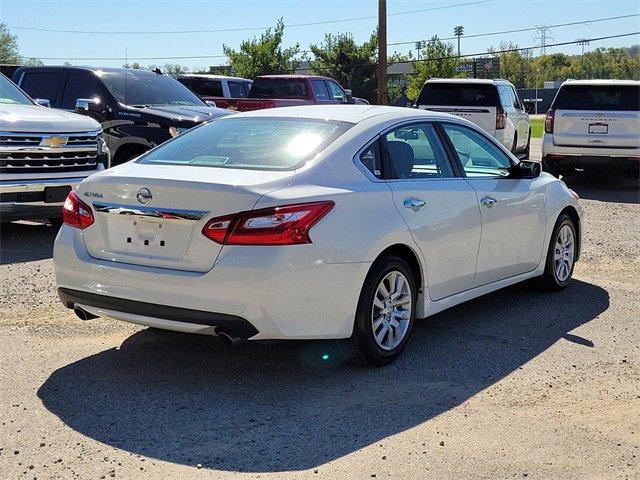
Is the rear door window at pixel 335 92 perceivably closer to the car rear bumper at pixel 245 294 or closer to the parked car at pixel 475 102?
the parked car at pixel 475 102

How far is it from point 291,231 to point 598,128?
1210 centimetres

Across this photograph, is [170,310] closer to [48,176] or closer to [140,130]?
[48,176]

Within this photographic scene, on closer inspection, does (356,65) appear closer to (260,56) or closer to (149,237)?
(260,56)

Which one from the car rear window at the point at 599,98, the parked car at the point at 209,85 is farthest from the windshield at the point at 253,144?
the parked car at the point at 209,85

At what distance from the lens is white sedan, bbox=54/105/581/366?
15.4 ft

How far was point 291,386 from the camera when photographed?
16.6 ft

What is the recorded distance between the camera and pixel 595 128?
1553 cm

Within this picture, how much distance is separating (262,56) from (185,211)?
5353 cm

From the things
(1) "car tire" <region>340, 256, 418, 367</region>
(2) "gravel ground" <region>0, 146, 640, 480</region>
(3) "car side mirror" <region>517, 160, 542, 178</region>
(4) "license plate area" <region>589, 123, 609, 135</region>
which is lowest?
(2) "gravel ground" <region>0, 146, 640, 480</region>

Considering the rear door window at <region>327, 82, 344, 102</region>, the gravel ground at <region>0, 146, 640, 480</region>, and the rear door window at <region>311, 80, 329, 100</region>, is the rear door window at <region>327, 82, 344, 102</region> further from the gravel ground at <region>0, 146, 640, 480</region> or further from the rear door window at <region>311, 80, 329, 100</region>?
the gravel ground at <region>0, 146, 640, 480</region>

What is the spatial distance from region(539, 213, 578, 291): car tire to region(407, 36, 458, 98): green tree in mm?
56987

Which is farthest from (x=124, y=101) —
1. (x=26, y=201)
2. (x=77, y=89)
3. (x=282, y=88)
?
(x=282, y=88)

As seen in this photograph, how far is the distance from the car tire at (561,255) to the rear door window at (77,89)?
23.9 ft

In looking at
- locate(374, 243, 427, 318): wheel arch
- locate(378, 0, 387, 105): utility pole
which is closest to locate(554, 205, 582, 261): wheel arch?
locate(374, 243, 427, 318): wheel arch
